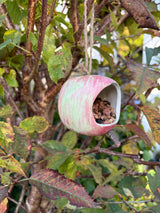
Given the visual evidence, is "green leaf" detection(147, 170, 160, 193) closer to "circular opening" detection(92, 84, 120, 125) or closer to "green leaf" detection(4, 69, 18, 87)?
"circular opening" detection(92, 84, 120, 125)

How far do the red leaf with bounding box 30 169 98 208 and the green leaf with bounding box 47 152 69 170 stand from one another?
0.15 m

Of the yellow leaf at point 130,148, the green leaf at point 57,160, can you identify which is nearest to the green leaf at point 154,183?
the green leaf at point 57,160

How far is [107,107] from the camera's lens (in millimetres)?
554

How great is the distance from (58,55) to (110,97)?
184 millimetres

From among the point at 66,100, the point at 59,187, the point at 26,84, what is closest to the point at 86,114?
the point at 66,100

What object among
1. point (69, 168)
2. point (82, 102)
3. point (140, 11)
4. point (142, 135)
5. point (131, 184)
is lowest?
point (131, 184)

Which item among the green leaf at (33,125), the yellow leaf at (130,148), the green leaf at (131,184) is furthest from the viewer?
the yellow leaf at (130,148)

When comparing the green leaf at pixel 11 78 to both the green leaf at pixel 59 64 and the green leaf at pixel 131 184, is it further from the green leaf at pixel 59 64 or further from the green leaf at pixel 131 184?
the green leaf at pixel 131 184

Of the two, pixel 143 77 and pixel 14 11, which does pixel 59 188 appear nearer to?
pixel 143 77

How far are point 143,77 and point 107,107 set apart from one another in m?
0.15

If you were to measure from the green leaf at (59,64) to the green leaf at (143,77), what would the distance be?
0.15 m

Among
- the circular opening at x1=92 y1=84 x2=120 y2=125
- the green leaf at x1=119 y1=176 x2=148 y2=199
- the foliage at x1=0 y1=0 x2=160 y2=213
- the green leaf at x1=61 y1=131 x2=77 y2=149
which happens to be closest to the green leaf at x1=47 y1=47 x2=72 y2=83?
the foliage at x1=0 y1=0 x2=160 y2=213

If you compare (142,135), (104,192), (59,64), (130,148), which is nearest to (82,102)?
(59,64)

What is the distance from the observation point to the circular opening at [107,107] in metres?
0.51
